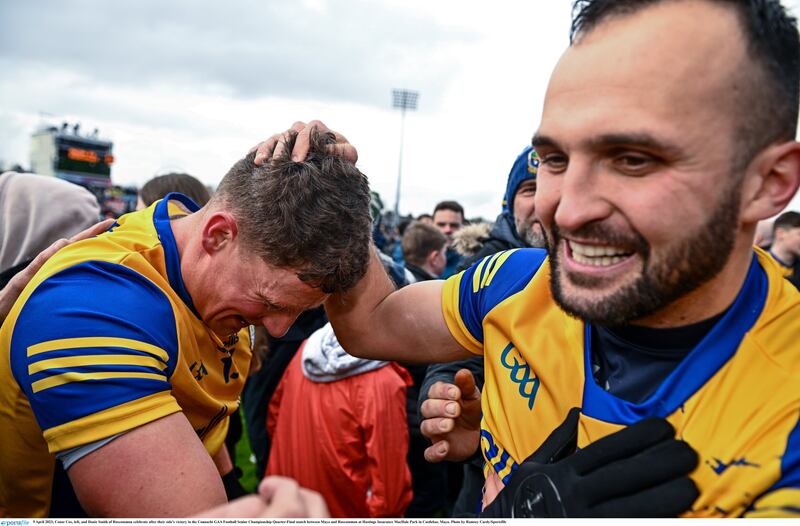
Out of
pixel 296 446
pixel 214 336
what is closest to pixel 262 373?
pixel 296 446

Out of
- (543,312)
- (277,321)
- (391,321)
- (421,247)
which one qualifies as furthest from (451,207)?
(543,312)

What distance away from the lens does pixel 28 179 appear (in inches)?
106

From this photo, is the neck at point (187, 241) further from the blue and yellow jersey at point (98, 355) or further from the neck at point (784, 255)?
the neck at point (784, 255)

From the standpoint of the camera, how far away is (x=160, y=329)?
165 cm

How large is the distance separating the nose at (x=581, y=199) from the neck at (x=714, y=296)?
0.90 feet

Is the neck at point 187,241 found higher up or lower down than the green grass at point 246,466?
higher up

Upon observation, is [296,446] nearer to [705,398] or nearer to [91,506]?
[91,506]

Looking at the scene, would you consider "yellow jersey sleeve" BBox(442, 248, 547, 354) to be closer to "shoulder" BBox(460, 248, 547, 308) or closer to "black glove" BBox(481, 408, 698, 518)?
"shoulder" BBox(460, 248, 547, 308)

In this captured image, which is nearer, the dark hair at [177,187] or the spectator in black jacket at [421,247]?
the dark hair at [177,187]

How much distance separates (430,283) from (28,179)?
195cm

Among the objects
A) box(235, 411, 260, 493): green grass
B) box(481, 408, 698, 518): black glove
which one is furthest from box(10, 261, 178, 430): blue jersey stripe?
box(235, 411, 260, 493): green grass

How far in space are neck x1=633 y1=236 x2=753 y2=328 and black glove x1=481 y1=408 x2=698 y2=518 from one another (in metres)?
0.25

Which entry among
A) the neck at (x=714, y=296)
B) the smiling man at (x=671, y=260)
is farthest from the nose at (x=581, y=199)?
the neck at (x=714, y=296)

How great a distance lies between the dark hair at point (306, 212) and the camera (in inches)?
72.4
